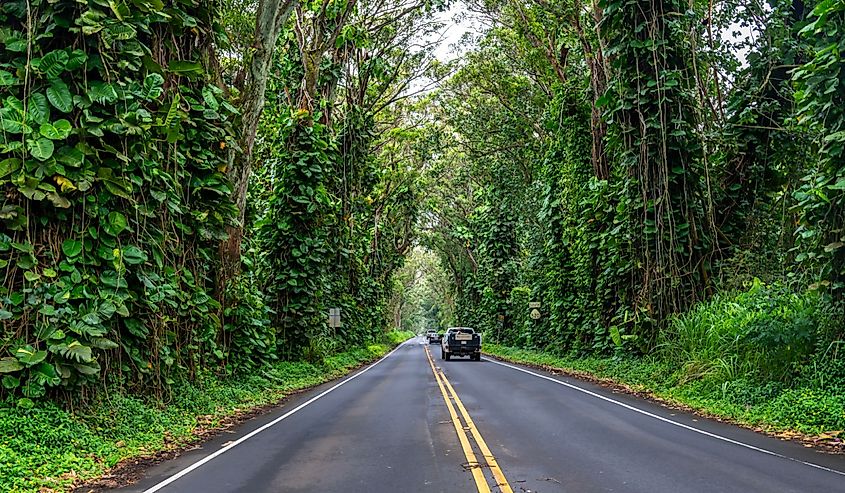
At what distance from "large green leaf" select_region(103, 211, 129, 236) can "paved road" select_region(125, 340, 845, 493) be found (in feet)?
11.2

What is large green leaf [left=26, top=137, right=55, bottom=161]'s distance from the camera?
8703 mm

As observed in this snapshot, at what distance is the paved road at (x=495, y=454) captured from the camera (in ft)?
23.5

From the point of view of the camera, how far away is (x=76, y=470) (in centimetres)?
782

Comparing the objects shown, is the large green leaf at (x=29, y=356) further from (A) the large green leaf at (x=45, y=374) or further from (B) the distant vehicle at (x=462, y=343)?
(B) the distant vehicle at (x=462, y=343)

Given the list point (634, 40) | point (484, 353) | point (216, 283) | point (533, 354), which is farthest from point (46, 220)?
point (484, 353)

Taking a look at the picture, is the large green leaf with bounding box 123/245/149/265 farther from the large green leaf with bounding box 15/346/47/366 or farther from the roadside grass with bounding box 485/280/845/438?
the roadside grass with bounding box 485/280/845/438

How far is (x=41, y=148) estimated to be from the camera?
28.7ft

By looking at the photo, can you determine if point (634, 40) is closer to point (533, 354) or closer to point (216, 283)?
point (216, 283)

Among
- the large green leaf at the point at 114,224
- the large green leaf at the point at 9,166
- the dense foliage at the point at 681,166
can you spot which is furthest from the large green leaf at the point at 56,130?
the dense foliage at the point at 681,166

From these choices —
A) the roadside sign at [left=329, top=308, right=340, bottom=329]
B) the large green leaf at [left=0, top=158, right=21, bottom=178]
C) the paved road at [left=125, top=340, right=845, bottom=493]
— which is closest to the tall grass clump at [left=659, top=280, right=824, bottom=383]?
the paved road at [left=125, top=340, right=845, bottom=493]

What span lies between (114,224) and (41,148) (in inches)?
61.1

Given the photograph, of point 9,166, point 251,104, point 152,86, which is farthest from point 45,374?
point 251,104

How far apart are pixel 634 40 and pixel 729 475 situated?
14.0 m

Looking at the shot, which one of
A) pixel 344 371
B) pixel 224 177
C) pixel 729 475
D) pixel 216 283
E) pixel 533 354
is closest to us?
pixel 729 475
